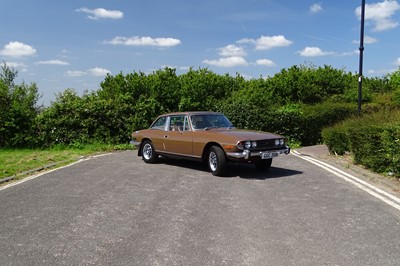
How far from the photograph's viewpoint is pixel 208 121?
1087 centimetres

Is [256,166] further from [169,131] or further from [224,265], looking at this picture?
[224,265]

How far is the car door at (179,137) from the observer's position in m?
10.5

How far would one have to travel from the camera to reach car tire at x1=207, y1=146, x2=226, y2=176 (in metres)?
9.45

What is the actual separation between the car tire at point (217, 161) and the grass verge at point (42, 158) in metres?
4.75

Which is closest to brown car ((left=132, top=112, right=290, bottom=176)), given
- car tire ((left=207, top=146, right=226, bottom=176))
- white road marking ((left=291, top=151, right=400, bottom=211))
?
car tire ((left=207, top=146, right=226, bottom=176))

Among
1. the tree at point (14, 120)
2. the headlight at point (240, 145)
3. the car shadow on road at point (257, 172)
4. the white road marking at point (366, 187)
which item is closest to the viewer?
the white road marking at point (366, 187)

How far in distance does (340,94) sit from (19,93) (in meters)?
20.0

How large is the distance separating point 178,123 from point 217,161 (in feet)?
7.11

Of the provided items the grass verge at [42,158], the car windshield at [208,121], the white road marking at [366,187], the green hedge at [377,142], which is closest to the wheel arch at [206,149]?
the car windshield at [208,121]

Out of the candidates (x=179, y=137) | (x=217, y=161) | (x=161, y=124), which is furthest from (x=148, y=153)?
(x=217, y=161)

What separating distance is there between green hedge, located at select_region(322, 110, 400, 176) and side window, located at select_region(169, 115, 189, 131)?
4.67 metres

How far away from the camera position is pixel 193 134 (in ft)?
34.1

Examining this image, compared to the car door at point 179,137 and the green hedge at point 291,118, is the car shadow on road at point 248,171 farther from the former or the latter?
the green hedge at point 291,118

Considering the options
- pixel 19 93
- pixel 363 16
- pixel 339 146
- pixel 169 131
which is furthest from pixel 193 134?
pixel 19 93
